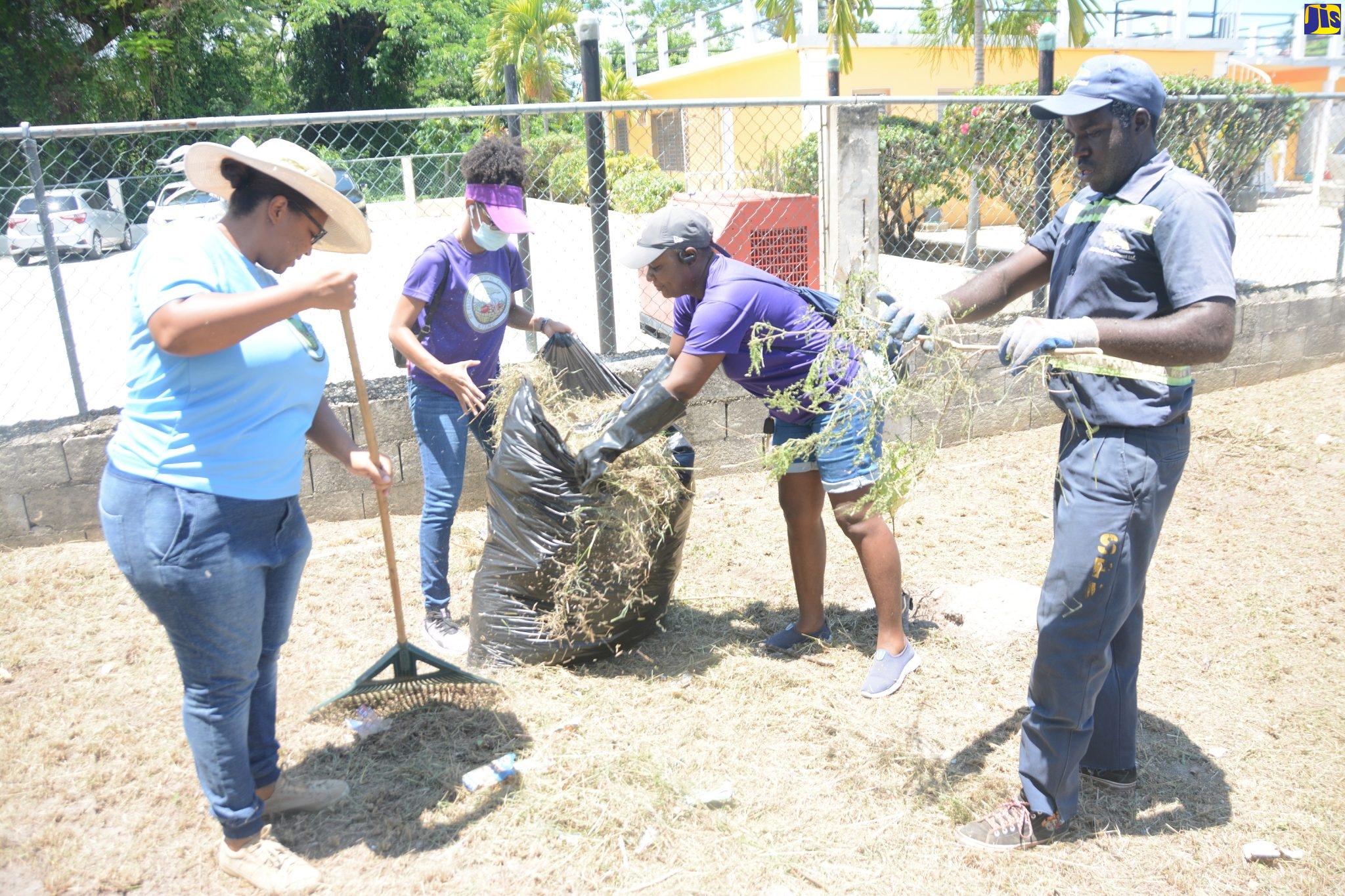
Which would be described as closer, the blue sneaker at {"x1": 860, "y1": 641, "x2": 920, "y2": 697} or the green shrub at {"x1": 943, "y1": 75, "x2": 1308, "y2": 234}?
the blue sneaker at {"x1": 860, "y1": 641, "x2": 920, "y2": 697}

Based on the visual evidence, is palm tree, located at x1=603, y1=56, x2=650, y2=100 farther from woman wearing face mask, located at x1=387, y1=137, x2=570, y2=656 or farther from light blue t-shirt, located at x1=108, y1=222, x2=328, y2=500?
light blue t-shirt, located at x1=108, y1=222, x2=328, y2=500

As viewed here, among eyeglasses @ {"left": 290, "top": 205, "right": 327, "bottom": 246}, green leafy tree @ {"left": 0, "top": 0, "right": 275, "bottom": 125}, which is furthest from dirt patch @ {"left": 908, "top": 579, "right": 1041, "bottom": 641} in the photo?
green leafy tree @ {"left": 0, "top": 0, "right": 275, "bottom": 125}

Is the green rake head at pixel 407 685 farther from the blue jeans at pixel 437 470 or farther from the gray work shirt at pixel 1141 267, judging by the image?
the gray work shirt at pixel 1141 267

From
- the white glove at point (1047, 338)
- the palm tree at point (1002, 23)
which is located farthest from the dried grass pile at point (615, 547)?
the palm tree at point (1002, 23)

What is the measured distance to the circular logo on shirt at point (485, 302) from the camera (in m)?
3.49

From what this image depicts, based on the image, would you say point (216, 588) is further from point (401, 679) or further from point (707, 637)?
point (707, 637)

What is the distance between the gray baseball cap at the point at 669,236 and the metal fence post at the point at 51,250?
8.66 feet

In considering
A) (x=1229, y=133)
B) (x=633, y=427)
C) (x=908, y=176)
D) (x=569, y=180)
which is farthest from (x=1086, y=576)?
(x=908, y=176)

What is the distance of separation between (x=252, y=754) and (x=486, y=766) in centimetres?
65

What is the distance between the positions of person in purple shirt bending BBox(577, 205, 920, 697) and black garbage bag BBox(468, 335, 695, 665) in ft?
0.49

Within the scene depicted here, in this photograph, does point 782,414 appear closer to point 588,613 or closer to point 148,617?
point 588,613

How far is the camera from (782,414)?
338cm

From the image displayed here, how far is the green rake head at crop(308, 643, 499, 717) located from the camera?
286 cm

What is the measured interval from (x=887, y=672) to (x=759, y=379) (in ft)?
3.60
